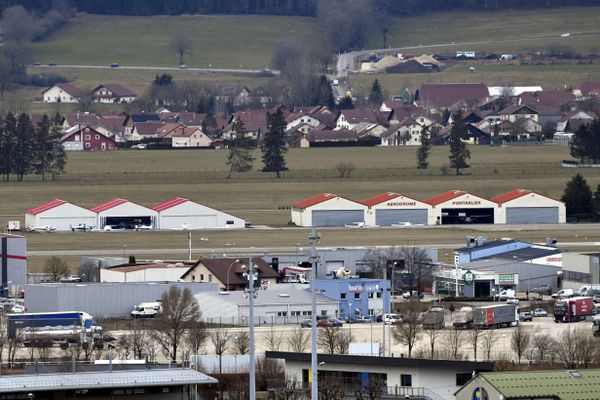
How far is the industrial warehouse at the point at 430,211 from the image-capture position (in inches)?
2852

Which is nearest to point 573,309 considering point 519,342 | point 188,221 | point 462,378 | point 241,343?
point 519,342

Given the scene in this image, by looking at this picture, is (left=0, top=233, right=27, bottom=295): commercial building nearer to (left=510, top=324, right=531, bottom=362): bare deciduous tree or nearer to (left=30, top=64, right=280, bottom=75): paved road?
(left=510, top=324, right=531, bottom=362): bare deciduous tree

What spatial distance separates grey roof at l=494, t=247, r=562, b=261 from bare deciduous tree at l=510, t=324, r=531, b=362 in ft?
49.1

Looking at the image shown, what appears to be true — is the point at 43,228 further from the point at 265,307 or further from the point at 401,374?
the point at 401,374

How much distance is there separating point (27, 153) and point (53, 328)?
51.5 meters

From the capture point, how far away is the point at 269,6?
176 meters

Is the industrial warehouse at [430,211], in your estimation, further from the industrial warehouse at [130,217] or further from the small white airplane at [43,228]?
the small white airplane at [43,228]

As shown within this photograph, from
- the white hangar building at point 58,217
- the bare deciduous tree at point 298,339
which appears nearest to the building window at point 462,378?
the bare deciduous tree at point 298,339

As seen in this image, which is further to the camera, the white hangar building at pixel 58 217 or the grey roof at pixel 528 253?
the white hangar building at pixel 58 217

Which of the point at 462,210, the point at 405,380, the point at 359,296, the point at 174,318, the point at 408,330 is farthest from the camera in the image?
the point at 462,210

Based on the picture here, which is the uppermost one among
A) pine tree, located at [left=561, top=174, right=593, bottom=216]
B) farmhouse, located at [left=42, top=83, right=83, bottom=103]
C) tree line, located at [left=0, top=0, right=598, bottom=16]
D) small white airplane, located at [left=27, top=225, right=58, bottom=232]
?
tree line, located at [left=0, top=0, right=598, bottom=16]

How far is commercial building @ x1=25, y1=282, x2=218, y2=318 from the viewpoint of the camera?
47750 millimetres

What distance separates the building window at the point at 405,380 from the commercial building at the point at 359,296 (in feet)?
52.0

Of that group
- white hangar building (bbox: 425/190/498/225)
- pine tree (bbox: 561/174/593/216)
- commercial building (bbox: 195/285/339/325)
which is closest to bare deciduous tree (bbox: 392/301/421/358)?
commercial building (bbox: 195/285/339/325)
